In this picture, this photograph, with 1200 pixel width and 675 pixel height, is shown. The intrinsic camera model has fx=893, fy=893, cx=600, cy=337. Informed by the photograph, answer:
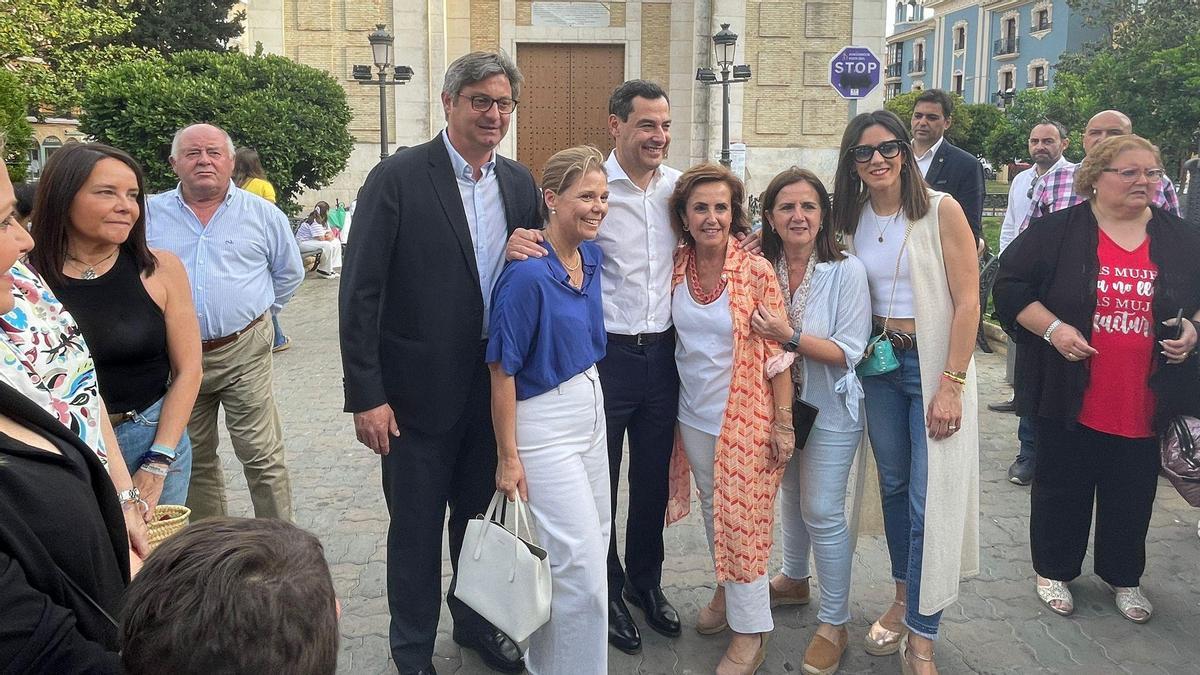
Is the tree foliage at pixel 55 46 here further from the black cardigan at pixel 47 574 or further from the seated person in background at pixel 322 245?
the black cardigan at pixel 47 574

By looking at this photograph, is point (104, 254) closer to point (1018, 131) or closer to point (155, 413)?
point (155, 413)

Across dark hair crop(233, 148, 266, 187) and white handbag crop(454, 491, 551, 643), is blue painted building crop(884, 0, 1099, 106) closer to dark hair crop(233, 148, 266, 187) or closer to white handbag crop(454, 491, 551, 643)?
dark hair crop(233, 148, 266, 187)

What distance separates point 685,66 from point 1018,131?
646 inches

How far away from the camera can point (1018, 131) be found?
3272 centimetres

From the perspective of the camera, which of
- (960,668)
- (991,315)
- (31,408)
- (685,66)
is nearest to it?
(31,408)

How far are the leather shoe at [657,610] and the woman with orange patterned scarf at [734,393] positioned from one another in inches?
14.2

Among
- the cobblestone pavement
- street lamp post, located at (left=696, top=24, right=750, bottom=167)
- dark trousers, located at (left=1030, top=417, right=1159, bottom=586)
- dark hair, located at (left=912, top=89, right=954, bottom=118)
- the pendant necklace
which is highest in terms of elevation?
street lamp post, located at (left=696, top=24, right=750, bottom=167)

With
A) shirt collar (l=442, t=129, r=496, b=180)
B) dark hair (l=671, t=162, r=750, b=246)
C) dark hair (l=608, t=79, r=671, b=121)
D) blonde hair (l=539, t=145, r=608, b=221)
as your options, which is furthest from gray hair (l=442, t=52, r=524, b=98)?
dark hair (l=671, t=162, r=750, b=246)

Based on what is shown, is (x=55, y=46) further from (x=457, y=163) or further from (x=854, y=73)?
(x=457, y=163)

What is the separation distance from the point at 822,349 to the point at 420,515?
1.64 m

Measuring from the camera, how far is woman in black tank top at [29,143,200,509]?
2.95 meters

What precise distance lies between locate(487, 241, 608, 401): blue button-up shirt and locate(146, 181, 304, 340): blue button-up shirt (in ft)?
5.69

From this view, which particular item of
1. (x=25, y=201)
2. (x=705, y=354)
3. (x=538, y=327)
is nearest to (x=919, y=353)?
(x=705, y=354)

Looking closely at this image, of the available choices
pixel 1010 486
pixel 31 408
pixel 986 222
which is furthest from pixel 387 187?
pixel 986 222
